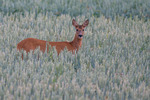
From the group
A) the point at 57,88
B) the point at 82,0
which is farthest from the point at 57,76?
the point at 82,0

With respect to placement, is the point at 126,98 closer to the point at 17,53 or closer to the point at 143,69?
the point at 143,69

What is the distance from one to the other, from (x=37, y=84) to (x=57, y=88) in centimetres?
39

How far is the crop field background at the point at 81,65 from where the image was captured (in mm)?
5727

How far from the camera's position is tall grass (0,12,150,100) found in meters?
5.70

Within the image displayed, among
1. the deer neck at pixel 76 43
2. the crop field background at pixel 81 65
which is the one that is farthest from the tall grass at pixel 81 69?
the deer neck at pixel 76 43

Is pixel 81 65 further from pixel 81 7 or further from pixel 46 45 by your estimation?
pixel 81 7

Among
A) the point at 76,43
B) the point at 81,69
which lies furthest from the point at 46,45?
the point at 81,69

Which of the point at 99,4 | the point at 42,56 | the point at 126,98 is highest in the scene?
the point at 99,4

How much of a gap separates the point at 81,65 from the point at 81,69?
15.2 inches

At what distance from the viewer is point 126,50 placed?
29.5 ft

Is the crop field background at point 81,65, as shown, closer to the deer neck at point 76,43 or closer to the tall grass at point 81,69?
the tall grass at point 81,69

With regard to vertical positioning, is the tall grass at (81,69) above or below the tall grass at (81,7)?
below

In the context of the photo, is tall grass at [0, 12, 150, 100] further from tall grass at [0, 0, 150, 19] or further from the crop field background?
tall grass at [0, 0, 150, 19]

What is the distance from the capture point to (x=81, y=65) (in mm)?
7336
